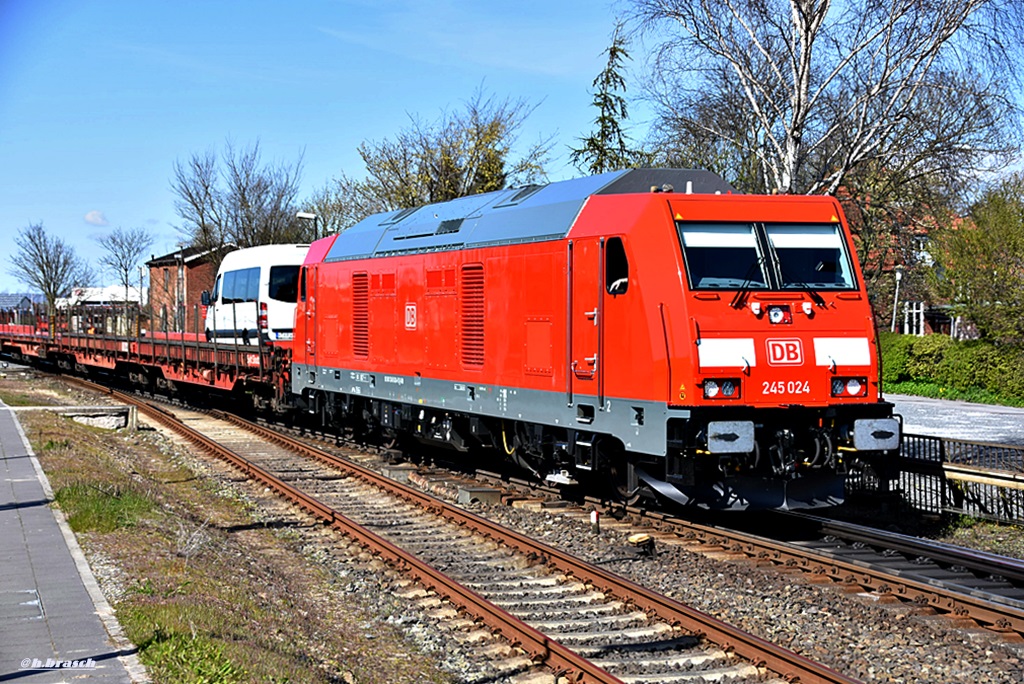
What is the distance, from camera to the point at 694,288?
414 inches

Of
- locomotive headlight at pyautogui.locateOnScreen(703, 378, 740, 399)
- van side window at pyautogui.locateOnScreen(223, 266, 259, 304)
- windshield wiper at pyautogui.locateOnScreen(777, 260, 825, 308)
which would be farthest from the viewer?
van side window at pyautogui.locateOnScreen(223, 266, 259, 304)

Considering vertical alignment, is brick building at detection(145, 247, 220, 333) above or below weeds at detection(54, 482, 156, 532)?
above

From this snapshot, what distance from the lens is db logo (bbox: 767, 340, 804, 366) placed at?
1059 centimetres

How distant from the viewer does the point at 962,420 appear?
26953mm

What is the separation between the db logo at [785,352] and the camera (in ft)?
34.8

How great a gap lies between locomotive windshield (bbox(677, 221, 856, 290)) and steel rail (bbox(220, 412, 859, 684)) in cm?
305

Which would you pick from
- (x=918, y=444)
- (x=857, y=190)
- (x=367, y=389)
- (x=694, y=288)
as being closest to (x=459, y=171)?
(x=857, y=190)

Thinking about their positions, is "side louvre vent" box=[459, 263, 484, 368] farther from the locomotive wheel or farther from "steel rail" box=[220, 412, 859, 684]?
the locomotive wheel

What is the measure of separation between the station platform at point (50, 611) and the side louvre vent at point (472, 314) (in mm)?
5518

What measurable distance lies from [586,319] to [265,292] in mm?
15085

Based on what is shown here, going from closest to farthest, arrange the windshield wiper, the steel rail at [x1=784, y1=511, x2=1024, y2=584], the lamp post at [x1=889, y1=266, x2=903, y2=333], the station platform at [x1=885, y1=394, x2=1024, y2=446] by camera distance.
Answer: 1. the steel rail at [x1=784, y1=511, x2=1024, y2=584]
2. the windshield wiper
3. the station platform at [x1=885, y1=394, x2=1024, y2=446]
4. the lamp post at [x1=889, y1=266, x2=903, y2=333]

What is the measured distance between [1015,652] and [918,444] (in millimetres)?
7908

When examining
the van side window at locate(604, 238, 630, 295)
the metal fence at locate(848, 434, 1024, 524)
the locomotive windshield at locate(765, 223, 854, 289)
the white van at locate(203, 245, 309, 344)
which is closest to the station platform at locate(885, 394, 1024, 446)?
the metal fence at locate(848, 434, 1024, 524)

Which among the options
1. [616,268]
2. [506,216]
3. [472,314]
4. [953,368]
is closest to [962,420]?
[953,368]
